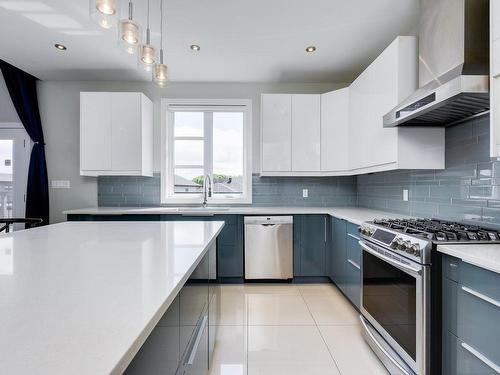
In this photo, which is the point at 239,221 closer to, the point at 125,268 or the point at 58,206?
the point at 125,268

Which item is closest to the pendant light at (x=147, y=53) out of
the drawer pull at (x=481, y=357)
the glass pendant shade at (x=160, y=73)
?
the glass pendant shade at (x=160, y=73)

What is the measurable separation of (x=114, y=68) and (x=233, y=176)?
200 cm

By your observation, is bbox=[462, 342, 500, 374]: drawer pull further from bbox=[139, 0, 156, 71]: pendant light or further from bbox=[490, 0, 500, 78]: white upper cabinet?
bbox=[139, 0, 156, 71]: pendant light

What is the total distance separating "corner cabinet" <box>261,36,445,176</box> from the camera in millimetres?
2094

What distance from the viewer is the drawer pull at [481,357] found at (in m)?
1.07

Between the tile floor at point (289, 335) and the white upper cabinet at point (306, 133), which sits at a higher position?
the white upper cabinet at point (306, 133)

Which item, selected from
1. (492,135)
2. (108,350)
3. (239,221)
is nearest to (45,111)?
(239,221)

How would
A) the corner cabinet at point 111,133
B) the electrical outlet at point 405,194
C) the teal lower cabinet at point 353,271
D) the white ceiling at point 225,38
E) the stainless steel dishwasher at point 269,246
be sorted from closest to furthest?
1. the white ceiling at point 225,38
2. the teal lower cabinet at point 353,271
3. the electrical outlet at point 405,194
4. the stainless steel dishwasher at point 269,246
5. the corner cabinet at point 111,133

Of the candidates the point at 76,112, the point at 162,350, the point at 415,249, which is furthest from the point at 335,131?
the point at 76,112

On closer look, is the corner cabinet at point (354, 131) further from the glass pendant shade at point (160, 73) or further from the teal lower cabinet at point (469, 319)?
the glass pendant shade at point (160, 73)

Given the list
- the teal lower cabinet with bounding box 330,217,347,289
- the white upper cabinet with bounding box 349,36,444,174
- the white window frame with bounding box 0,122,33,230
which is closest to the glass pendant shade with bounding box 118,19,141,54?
the white upper cabinet with bounding box 349,36,444,174

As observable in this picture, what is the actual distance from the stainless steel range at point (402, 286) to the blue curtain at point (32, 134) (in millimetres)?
3920

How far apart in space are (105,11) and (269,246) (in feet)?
8.24

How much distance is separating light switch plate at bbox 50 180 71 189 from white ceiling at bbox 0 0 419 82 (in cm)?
138
